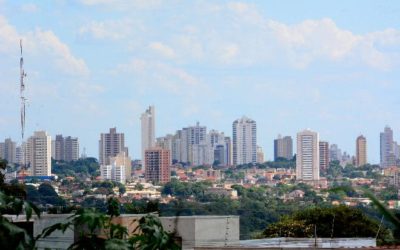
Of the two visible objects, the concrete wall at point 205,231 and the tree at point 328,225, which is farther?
the tree at point 328,225

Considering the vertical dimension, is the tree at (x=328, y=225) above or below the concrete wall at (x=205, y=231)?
below

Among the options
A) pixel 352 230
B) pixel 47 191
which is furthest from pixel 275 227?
pixel 47 191

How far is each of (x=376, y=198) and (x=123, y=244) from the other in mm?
1612

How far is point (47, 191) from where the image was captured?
13450 cm

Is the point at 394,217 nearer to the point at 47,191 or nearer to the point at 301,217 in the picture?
the point at 301,217

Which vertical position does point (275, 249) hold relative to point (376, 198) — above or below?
below

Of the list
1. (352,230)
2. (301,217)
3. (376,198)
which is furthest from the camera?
(301,217)

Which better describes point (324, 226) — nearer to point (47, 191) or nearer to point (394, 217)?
point (394, 217)

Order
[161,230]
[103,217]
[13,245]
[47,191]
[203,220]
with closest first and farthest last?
[13,245] → [103,217] → [161,230] → [203,220] → [47,191]

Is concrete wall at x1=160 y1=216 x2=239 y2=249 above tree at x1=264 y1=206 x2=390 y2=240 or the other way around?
above

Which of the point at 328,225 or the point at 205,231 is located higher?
the point at 205,231

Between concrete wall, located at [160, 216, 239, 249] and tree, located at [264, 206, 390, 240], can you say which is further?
tree, located at [264, 206, 390, 240]

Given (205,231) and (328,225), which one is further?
(328,225)

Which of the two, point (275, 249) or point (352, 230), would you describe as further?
point (352, 230)
